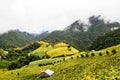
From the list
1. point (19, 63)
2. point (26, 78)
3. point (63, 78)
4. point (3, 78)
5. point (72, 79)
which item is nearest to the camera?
point (72, 79)

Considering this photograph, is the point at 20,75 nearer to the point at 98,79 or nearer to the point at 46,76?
the point at 46,76

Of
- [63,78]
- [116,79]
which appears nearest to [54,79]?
[63,78]

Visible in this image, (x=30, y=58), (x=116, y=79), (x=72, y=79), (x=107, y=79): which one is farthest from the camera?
(x=30, y=58)

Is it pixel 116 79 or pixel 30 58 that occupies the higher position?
pixel 30 58

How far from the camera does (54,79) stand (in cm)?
6038

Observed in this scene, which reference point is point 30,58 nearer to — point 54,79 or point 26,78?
point 26,78

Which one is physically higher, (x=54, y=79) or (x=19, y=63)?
(x=19, y=63)

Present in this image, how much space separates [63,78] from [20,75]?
27553mm

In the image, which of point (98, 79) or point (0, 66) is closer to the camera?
point (98, 79)

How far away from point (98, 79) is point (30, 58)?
450ft

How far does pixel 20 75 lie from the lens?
268 ft

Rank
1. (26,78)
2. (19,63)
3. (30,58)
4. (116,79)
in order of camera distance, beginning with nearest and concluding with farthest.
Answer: (116,79)
(26,78)
(19,63)
(30,58)

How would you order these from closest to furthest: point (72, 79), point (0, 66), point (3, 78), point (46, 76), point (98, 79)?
point (98, 79) → point (72, 79) → point (46, 76) → point (3, 78) → point (0, 66)

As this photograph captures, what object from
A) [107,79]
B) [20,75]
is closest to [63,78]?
[107,79]
